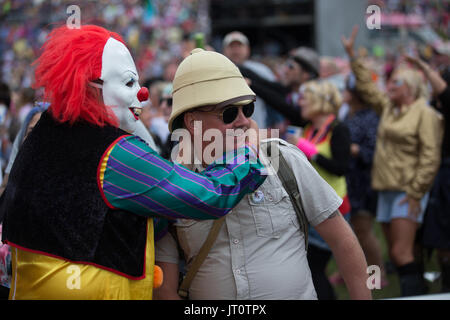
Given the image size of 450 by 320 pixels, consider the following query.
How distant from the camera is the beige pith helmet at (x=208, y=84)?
1.79m

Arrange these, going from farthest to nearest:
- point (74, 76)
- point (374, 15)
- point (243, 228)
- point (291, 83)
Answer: point (291, 83)
point (374, 15)
point (243, 228)
point (74, 76)

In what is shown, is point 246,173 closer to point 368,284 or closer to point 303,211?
point 303,211

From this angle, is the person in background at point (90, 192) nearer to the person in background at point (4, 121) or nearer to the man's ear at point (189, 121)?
the man's ear at point (189, 121)

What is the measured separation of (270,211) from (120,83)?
0.67 m

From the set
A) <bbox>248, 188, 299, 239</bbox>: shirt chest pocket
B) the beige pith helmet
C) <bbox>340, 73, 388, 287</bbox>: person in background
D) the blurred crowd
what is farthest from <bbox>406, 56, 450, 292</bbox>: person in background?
the beige pith helmet

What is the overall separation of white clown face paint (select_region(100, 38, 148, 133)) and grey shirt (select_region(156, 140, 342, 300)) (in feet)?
1.38

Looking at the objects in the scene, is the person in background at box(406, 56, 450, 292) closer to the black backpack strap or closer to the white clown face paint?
the black backpack strap

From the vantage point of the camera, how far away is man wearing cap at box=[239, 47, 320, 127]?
4.04 m

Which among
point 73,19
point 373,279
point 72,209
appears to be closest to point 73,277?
point 72,209

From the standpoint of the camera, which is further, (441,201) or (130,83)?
(441,201)

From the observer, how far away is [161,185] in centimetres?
165

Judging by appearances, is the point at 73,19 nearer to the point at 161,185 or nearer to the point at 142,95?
the point at 142,95

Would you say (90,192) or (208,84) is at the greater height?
(208,84)

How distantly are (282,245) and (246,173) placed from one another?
35cm
